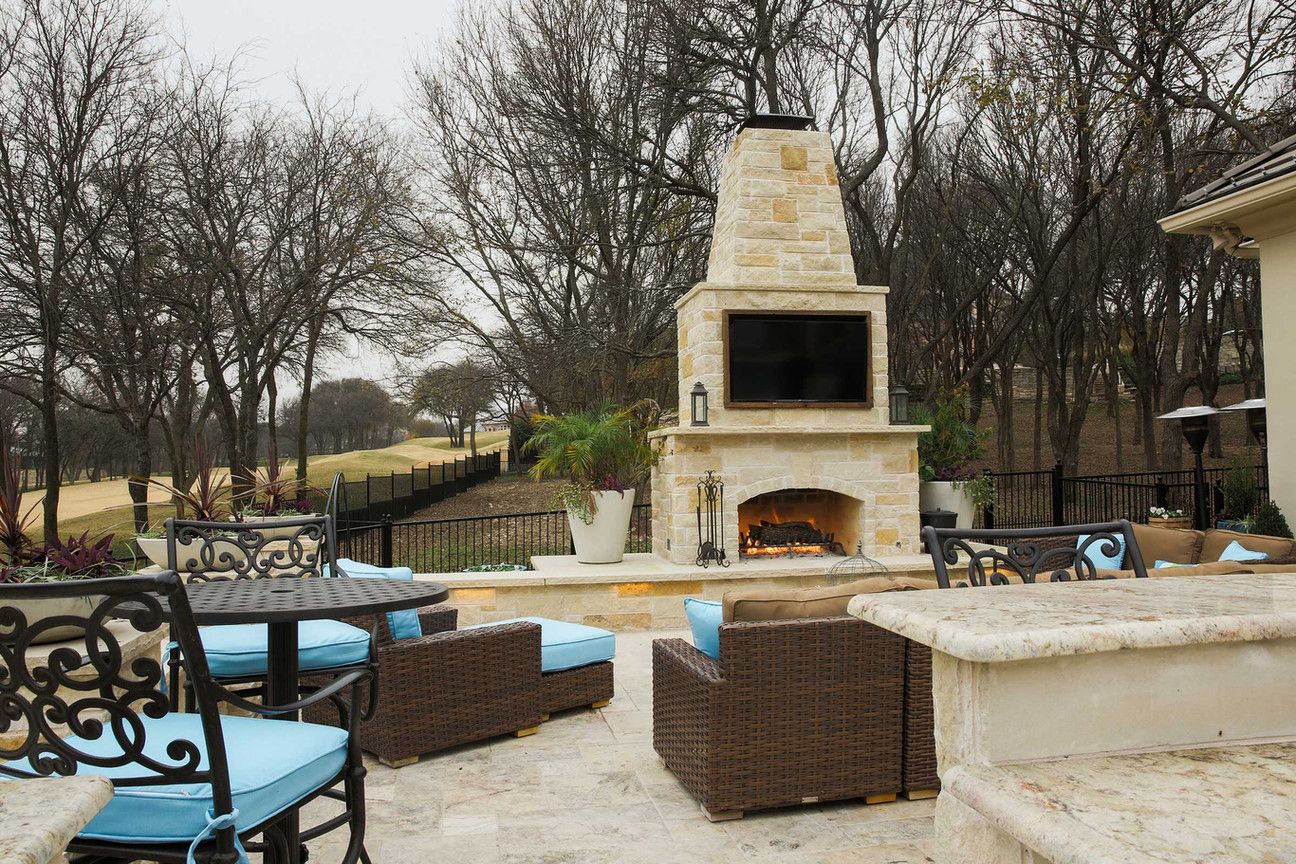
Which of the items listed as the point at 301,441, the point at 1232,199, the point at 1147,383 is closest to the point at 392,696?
the point at 1232,199

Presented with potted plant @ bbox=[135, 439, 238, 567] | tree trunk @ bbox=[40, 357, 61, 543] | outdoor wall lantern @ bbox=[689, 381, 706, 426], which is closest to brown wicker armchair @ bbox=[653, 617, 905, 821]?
potted plant @ bbox=[135, 439, 238, 567]

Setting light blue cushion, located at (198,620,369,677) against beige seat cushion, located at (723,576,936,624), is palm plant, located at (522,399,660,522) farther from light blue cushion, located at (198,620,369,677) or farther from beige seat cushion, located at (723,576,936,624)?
beige seat cushion, located at (723,576,936,624)

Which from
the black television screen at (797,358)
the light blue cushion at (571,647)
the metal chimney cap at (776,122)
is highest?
the metal chimney cap at (776,122)

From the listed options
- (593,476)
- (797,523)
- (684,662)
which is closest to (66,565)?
(684,662)

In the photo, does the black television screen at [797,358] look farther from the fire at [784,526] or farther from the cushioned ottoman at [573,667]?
the cushioned ottoman at [573,667]

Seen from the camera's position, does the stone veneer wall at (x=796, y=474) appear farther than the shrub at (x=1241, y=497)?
Yes

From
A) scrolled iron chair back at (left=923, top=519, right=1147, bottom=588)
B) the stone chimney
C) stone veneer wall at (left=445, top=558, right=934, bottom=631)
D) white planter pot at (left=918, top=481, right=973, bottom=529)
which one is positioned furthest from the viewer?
white planter pot at (left=918, top=481, right=973, bottom=529)

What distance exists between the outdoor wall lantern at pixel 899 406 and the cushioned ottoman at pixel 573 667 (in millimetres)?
4580

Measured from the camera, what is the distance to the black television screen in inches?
330

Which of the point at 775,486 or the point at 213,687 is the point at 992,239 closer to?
the point at 775,486

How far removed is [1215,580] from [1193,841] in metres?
1.15

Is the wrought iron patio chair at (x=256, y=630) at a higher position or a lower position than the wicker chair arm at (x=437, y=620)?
higher

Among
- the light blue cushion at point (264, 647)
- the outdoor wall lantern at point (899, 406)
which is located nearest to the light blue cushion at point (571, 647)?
the light blue cushion at point (264, 647)

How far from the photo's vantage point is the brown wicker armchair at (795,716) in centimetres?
335
